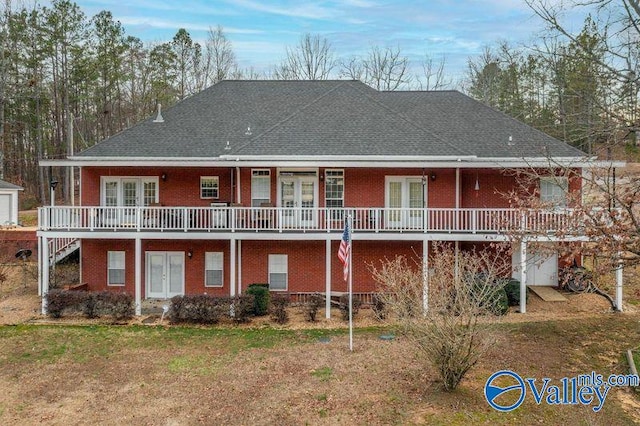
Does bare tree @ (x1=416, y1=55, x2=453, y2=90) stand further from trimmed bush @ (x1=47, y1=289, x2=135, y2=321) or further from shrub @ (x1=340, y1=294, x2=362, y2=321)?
trimmed bush @ (x1=47, y1=289, x2=135, y2=321)

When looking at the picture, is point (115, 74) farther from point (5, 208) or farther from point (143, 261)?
point (143, 261)

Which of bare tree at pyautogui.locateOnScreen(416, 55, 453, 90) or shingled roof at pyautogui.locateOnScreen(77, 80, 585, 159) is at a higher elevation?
bare tree at pyautogui.locateOnScreen(416, 55, 453, 90)

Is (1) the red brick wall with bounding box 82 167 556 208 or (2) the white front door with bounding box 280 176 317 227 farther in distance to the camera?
(2) the white front door with bounding box 280 176 317 227

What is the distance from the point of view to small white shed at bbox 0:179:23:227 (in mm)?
28125

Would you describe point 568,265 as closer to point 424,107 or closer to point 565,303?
point 565,303

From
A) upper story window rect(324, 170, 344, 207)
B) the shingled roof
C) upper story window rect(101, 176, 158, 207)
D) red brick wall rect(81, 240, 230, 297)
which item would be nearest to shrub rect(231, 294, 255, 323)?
red brick wall rect(81, 240, 230, 297)

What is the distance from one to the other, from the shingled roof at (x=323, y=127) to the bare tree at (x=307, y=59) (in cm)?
2258

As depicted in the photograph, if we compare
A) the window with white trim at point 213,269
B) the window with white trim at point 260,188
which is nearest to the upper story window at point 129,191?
the window with white trim at point 213,269

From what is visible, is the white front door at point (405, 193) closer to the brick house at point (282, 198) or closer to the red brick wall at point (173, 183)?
the brick house at point (282, 198)

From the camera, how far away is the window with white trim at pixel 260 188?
18.0m

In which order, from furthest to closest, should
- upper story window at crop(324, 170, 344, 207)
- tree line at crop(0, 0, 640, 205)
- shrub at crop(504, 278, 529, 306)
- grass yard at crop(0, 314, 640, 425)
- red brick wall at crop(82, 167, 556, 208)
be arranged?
tree line at crop(0, 0, 640, 205)
upper story window at crop(324, 170, 344, 207)
red brick wall at crop(82, 167, 556, 208)
shrub at crop(504, 278, 529, 306)
grass yard at crop(0, 314, 640, 425)

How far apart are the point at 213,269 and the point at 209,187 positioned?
338 centimetres

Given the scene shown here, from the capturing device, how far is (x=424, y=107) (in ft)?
71.3

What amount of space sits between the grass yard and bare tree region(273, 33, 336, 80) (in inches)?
1392
